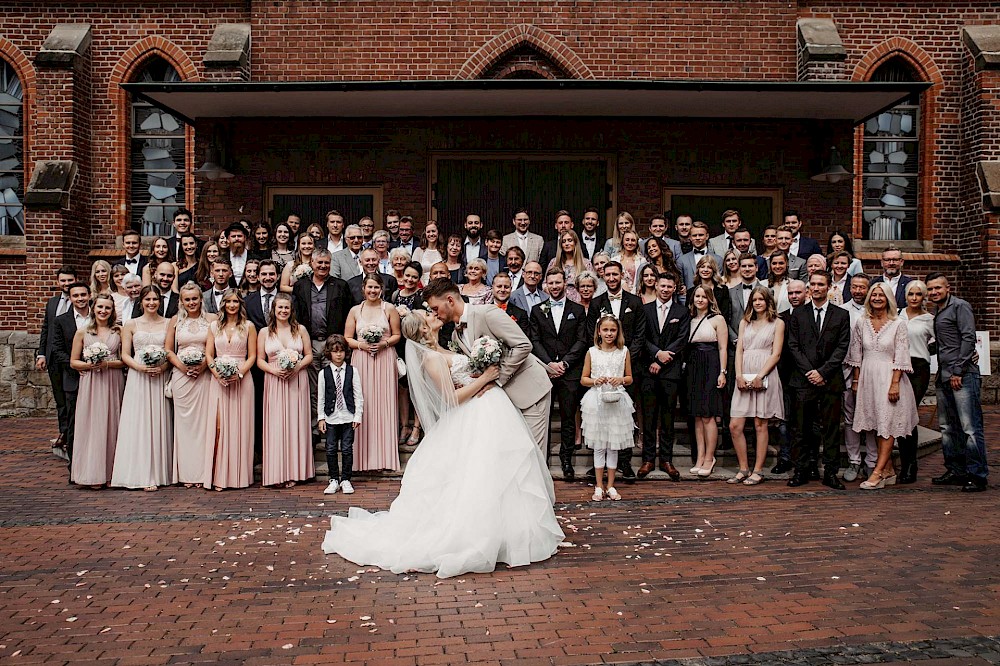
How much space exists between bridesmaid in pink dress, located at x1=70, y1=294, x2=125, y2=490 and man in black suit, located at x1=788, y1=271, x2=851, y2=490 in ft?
24.6

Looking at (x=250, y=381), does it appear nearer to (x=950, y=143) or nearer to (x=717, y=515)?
(x=717, y=515)

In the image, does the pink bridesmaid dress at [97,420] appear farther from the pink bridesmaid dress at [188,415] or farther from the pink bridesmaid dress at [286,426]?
the pink bridesmaid dress at [286,426]

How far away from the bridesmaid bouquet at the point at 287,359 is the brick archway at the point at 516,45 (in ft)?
25.4

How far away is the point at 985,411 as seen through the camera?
14.3 meters

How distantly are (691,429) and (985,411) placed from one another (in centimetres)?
739

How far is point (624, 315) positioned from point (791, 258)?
122 inches

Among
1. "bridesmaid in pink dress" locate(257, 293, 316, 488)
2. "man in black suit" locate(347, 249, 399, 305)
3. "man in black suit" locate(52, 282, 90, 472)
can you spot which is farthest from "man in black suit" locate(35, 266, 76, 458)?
"man in black suit" locate(347, 249, 399, 305)

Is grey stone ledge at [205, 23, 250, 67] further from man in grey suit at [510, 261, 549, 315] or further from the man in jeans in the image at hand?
the man in jeans

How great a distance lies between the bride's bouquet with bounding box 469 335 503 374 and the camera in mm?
6426

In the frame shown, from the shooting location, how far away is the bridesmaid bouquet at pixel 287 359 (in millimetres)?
9148

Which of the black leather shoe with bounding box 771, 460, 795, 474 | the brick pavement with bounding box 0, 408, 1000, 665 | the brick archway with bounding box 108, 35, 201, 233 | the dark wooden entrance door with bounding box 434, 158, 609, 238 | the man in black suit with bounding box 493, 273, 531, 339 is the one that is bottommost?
the brick pavement with bounding box 0, 408, 1000, 665

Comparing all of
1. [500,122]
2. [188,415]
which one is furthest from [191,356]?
[500,122]

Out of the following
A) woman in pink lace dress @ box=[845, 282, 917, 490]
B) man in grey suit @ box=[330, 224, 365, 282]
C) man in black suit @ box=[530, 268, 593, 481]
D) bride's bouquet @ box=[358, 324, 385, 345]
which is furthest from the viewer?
man in grey suit @ box=[330, 224, 365, 282]

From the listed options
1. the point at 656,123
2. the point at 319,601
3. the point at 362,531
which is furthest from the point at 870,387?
the point at 656,123
